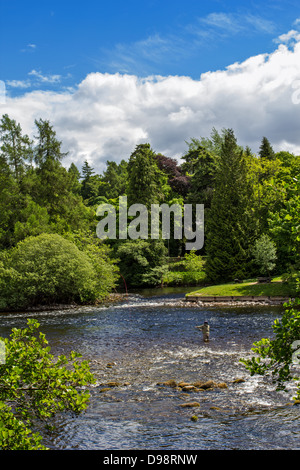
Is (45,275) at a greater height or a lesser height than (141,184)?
lesser

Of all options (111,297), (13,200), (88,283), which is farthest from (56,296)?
(13,200)

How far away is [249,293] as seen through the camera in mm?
33188

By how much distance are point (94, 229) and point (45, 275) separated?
24347 millimetres

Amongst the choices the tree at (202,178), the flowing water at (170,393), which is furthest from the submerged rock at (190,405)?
the tree at (202,178)

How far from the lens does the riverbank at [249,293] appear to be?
31.5 m

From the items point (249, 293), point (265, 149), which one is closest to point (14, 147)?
point (249, 293)

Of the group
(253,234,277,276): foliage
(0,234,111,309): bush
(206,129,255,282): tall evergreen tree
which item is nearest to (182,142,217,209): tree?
(206,129,255,282): tall evergreen tree

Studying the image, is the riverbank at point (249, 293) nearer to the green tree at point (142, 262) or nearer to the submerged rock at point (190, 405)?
the green tree at point (142, 262)

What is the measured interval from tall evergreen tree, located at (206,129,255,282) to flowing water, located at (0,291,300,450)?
72.2 ft

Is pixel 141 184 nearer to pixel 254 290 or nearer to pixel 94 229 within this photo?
pixel 94 229

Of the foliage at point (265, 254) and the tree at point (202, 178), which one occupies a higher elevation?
the tree at point (202, 178)

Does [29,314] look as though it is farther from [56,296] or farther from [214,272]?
[214,272]

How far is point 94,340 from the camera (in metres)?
19.2

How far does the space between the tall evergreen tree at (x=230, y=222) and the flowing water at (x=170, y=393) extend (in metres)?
22.0
